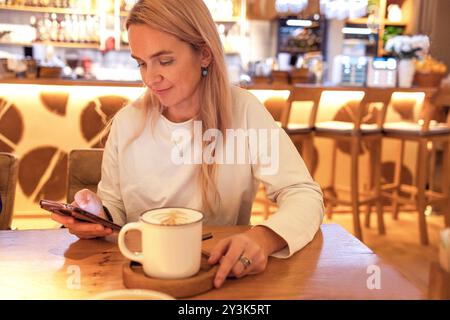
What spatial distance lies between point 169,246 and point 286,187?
53 cm

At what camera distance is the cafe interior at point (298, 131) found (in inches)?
34.6

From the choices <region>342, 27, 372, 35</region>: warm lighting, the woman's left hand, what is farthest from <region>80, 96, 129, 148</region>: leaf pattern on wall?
<region>342, 27, 372, 35</region>: warm lighting

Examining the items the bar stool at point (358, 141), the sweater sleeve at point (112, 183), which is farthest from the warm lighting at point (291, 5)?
the sweater sleeve at point (112, 183)

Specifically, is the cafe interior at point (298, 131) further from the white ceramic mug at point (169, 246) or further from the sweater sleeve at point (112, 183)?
the sweater sleeve at point (112, 183)

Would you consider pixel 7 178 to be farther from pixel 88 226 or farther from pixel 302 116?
pixel 302 116

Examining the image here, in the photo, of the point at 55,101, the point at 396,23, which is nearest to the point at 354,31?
the point at 396,23

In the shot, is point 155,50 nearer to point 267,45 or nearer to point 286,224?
point 286,224

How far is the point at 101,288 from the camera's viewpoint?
2.69 ft

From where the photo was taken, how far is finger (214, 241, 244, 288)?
808 mm

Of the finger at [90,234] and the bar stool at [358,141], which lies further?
the bar stool at [358,141]

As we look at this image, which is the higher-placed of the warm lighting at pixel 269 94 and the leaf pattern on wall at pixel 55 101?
the warm lighting at pixel 269 94

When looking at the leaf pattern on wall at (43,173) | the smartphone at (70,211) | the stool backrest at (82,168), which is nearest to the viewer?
the smartphone at (70,211)
